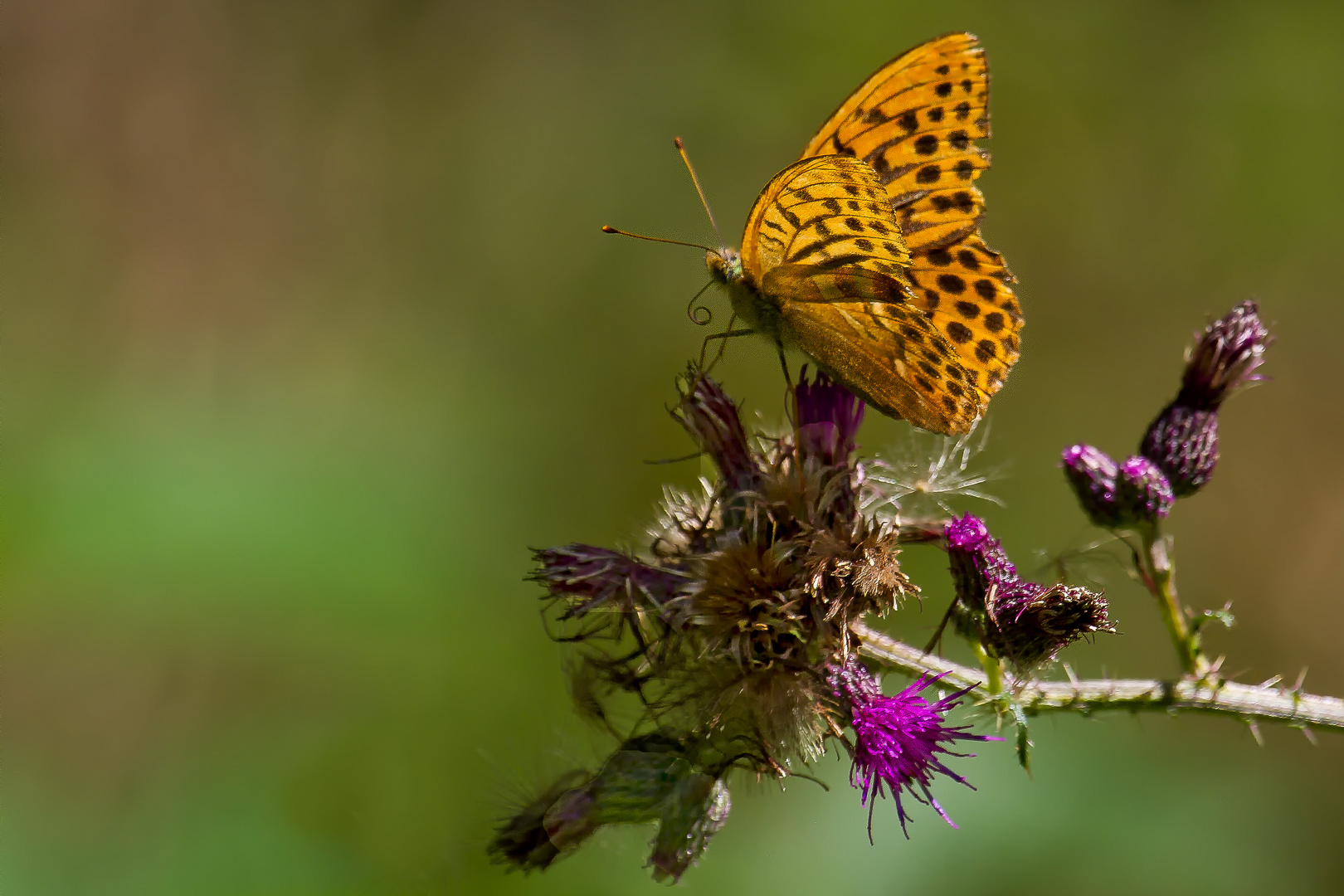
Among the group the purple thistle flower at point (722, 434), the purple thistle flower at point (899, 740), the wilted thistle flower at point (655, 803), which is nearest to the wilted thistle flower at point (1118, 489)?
the purple thistle flower at point (899, 740)

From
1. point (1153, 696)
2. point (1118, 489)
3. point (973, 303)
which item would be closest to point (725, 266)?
point (973, 303)

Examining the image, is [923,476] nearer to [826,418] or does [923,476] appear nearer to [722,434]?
[826,418]

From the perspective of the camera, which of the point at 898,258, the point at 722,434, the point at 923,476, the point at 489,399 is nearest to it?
the point at 898,258

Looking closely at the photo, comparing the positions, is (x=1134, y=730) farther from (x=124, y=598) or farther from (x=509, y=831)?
(x=124, y=598)

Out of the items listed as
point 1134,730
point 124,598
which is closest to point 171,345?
point 124,598

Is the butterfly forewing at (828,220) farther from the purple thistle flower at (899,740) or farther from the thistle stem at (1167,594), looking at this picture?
the purple thistle flower at (899,740)

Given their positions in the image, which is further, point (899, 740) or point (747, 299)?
point (747, 299)
